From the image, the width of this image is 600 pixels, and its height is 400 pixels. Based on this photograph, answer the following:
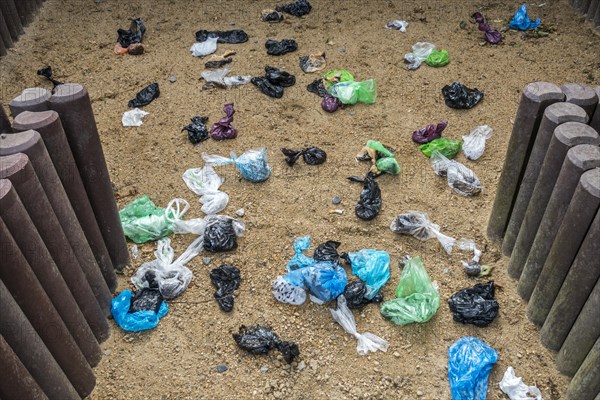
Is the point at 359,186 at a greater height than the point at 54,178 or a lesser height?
lesser

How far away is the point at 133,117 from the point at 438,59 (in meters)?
4.05

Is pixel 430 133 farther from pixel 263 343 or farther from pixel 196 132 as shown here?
pixel 263 343

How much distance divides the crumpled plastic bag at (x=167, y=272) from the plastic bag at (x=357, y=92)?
279 centimetres

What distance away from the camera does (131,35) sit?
8.08 m

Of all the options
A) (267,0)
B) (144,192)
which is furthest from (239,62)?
(144,192)

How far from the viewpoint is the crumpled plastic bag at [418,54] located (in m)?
7.40

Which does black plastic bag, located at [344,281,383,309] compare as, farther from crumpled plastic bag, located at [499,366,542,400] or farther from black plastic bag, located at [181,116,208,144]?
black plastic bag, located at [181,116,208,144]

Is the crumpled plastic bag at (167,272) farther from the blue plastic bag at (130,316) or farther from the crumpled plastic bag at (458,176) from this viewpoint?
the crumpled plastic bag at (458,176)

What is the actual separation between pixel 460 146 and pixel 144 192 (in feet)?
11.4

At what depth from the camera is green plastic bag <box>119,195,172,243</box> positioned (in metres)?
5.11

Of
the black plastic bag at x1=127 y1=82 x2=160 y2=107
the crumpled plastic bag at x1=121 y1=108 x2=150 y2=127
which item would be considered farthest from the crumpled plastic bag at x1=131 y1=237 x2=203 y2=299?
the black plastic bag at x1=127 y1=82 x2=160 y2=107

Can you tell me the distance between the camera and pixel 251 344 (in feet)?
13.8

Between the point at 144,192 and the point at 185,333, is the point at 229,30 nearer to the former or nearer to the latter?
the point at 144,192

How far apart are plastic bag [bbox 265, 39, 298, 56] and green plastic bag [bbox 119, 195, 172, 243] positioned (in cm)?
330
